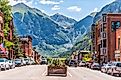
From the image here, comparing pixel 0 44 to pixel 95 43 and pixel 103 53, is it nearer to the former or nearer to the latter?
pixel 103 53

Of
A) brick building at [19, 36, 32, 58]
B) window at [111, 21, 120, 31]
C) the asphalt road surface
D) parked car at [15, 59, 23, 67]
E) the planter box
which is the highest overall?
window at [111, 21, 120, 31]

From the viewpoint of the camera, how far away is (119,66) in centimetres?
4878

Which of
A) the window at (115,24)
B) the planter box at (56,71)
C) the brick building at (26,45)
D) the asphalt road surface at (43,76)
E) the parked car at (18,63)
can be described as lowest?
the asphalt road surface at (43,76)

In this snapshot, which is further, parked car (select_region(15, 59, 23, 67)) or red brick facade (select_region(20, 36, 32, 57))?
red brick facade (select_region(20, 36, 32, 57))

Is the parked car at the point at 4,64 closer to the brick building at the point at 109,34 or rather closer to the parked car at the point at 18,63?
the parked car at the point at 18,63

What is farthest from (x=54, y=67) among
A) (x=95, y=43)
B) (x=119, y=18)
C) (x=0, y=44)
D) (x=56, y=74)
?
(x=95, y=43)

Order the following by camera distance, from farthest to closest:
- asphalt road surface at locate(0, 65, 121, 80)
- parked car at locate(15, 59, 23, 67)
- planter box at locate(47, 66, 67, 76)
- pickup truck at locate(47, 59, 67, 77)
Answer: parked car at locate(15, 59, 23, 67) → planter box at locate(47, 66, 67, 76) → pickup truck at locate(47, 59, 67, 77) → asphalt road surface at locate(0, 65, 121, 80)

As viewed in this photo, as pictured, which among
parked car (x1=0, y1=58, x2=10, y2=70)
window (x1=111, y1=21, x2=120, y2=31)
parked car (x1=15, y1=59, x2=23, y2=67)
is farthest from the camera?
window (x1=111, y1=21, x2=120, y2=31)

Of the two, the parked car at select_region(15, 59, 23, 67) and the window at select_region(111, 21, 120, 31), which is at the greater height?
the window at select_region(111, 21, 120, 31)

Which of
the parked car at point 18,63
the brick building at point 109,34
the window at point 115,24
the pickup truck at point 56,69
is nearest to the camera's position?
the pickup truck at point 56,69

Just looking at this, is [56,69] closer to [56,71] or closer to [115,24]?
[56,71]

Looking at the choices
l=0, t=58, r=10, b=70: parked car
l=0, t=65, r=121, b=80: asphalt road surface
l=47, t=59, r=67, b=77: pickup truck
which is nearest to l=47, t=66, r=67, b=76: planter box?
l=47, t=59, r=67, b=77: pickup truck

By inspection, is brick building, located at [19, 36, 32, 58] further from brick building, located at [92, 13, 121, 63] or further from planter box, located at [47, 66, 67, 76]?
planter box, located at [47, 66, 67, 76]

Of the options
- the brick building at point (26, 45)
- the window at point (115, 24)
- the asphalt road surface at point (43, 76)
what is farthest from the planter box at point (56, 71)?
the brick building at point (26, 45)
